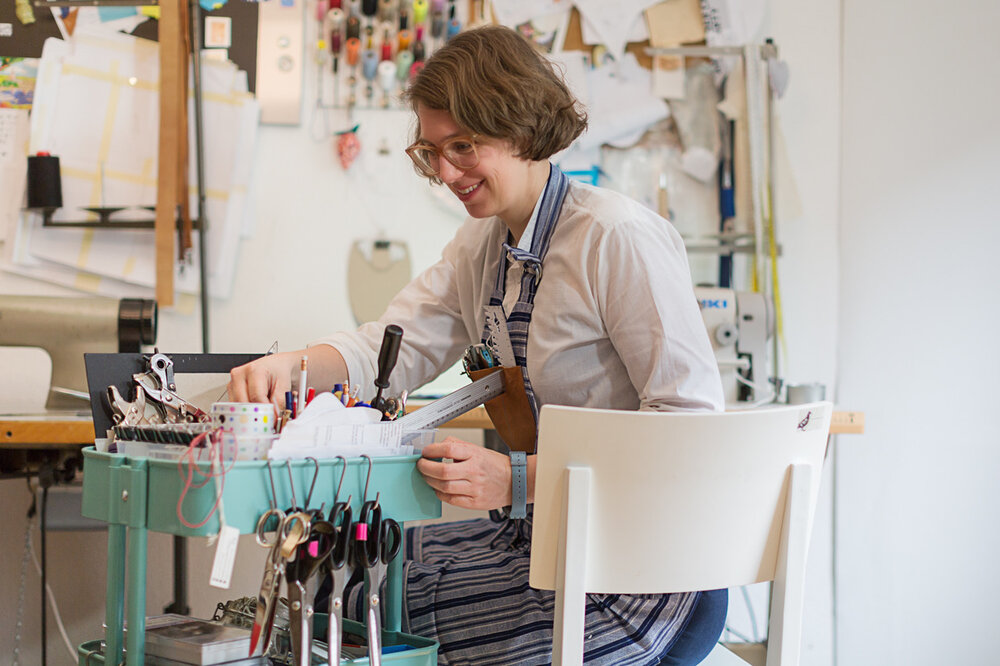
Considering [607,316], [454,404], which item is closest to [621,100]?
[607,316]

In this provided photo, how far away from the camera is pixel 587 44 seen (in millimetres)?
2496

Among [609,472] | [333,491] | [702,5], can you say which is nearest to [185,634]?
[333,491]

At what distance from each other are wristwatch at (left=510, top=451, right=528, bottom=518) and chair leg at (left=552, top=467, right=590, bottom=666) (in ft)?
0.45

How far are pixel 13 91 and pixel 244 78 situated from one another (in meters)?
0.62

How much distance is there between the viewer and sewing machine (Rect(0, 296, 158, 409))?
1812 mm

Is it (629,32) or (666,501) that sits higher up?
(629,32)

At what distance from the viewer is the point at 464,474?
0.91 meters

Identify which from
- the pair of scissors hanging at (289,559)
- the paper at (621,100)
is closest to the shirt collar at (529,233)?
the pair of scissors hanging at (289,559)

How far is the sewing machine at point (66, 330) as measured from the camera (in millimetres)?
1812

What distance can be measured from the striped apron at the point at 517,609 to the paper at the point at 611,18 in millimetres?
1458

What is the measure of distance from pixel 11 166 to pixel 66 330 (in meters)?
0.78

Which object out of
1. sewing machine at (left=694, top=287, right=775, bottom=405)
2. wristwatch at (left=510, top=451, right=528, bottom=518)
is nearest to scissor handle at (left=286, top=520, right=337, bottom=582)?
wristwatch at (left=510, top=451, right=528, bottom=518)

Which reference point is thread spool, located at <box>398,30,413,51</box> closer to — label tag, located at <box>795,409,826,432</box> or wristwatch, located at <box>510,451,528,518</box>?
wristwatch, located at <box>510,451,528,518</box>

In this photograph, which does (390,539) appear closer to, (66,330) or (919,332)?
(66,330)
